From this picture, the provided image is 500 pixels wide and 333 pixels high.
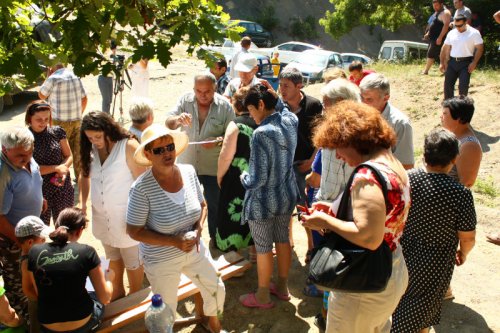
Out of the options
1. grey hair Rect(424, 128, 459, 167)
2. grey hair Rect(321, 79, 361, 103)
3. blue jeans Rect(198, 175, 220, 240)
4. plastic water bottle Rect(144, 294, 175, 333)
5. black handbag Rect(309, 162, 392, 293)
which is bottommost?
blue jeans Rect(198, 175, 220, 240)

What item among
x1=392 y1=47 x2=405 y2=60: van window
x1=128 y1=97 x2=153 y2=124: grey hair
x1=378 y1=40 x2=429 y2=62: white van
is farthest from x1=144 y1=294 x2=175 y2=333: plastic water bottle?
x1=392 y1=47 x2=405 y2=60: van window

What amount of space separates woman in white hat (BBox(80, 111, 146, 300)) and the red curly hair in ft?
6.22

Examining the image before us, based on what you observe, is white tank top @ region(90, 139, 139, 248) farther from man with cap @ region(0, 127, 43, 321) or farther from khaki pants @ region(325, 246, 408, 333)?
khaki pants @ region(325, 246, 408, 333)

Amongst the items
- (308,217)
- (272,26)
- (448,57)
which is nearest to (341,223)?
(308,217)

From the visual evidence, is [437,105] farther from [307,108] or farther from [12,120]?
[12,120]

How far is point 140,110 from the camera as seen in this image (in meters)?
4.64

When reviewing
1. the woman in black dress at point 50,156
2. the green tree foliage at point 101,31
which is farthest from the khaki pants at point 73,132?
the green tree foliage at point 101,31

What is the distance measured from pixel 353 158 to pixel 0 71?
1.82 m

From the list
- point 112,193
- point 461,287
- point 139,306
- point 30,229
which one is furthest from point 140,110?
point 461,287

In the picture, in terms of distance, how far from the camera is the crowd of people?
267cm

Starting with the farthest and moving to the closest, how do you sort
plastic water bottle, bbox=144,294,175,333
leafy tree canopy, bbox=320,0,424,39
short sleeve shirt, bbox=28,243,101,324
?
leafy tree canopy, bbox=320,0,424,39 → short sleeve shirt, bbox=28,243,101,324 → plastic water bottle, bbox=144,294,175,333

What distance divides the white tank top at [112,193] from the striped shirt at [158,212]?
701mm

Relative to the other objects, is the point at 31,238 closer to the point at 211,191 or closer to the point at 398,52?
the point at 211,191

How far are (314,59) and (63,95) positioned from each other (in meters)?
12.3
